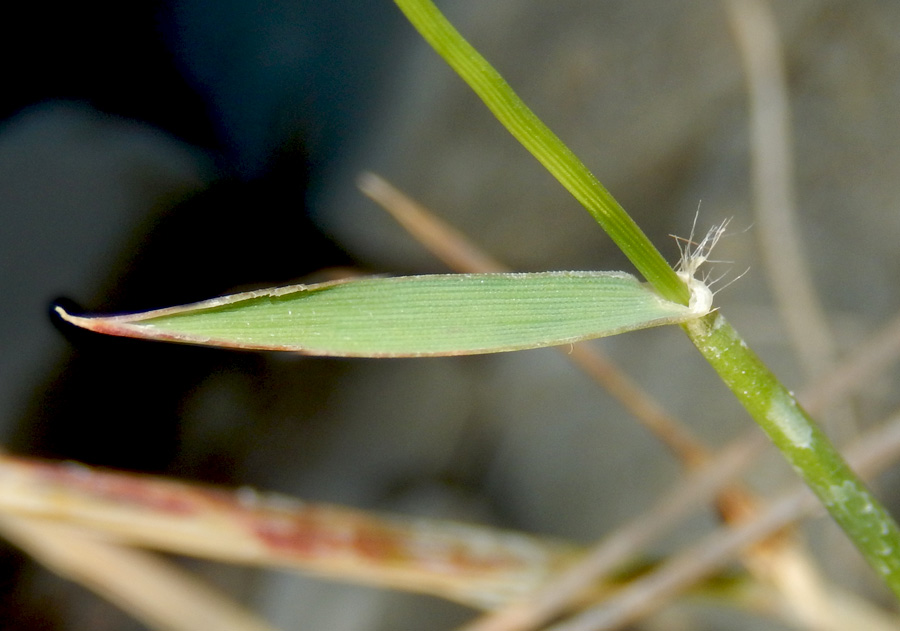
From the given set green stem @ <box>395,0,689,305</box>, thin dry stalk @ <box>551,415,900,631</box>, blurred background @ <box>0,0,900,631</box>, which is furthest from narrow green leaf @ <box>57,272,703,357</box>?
blurred background @ <box>0,0,900,631</box>

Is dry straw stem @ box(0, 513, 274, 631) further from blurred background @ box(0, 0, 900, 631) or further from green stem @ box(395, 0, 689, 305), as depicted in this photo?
green stem @ box(395, 0, 689, 305)

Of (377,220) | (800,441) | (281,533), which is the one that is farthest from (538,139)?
(377,220)

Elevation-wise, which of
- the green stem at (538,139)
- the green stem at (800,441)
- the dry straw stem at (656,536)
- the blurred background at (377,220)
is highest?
the blurred background at (377,220)

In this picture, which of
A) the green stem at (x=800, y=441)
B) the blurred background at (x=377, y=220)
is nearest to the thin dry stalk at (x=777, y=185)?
the blurred background at (x=377, y=220)

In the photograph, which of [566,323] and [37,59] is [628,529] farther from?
[37,59]

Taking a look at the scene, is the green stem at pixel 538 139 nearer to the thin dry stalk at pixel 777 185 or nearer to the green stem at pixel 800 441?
the green stem at pixel 800 441
